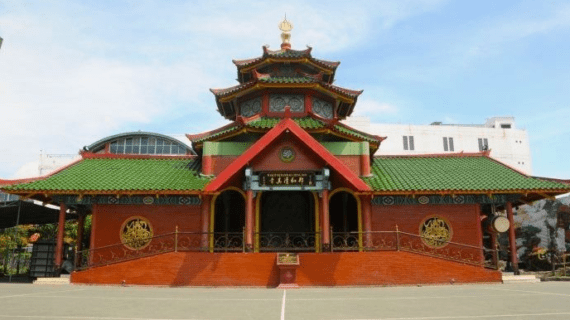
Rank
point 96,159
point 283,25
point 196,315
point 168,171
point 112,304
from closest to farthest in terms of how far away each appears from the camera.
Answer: point 196,315, point 112,304, point 168,171, point 96,159, point 283,25

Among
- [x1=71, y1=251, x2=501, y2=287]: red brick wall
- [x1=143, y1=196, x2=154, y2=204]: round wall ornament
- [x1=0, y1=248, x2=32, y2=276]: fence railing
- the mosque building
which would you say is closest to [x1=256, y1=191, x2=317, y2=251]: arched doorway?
the mosque building

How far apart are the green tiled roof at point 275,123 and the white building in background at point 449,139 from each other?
129ft

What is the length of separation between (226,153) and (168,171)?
9.76 feet

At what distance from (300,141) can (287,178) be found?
1.62 meters

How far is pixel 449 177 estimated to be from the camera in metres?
19.8

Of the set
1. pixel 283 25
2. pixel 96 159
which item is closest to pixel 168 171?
pixel 96 159

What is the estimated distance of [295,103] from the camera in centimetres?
2192

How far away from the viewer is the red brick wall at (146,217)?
19.0 metres

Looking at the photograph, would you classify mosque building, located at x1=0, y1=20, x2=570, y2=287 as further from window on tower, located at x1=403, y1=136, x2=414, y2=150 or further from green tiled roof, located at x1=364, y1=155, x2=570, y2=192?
window on tower, located at x1=403, y1=136, x2=414, y2=150

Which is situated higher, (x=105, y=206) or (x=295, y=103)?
(x=295, y=103)

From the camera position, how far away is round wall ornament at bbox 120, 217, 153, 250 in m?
18.9

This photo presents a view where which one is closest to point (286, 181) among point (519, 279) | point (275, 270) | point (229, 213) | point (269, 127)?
point (269, 127)

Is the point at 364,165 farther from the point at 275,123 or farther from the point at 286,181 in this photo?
the point at 275,123

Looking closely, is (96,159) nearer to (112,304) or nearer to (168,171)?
(168,171)
